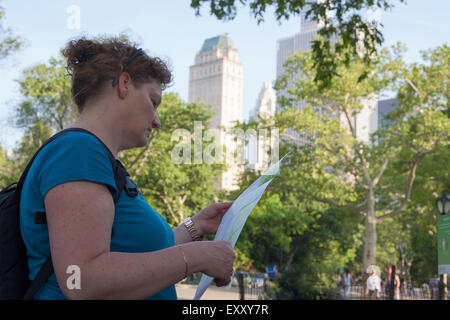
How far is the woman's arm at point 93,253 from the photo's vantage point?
1.17 metres

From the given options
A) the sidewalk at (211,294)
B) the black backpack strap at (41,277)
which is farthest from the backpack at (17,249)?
the sidewalk at (211,294)

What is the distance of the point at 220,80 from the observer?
436 feet

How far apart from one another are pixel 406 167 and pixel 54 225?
83.8ft

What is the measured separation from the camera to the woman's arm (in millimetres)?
1167

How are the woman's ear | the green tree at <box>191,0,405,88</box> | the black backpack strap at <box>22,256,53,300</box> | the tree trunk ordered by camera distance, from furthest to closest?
the tree trunk < the green tree at <box>191,0,405,88</box> < the woman's ear < the black backpack strap at <box>22,256,53,300</box>

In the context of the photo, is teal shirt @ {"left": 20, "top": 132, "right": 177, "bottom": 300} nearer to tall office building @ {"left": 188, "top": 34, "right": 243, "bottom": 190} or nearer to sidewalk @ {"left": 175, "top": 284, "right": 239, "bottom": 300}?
sidewalk @ {"left": 175, "top": 284, "right": 239, "bottom": 300}

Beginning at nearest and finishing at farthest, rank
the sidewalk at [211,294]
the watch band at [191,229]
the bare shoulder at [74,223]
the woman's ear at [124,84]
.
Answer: the bare shoulder at [74,223], the woman's ear at [124,84], the watch band at [191,229], the sidewalk at [211,294]

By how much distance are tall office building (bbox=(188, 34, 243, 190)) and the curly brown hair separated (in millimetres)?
127752

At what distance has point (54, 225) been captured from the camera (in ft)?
3.85

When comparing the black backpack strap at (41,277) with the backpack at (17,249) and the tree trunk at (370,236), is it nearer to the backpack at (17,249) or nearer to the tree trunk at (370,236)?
the backpack at (17,249)

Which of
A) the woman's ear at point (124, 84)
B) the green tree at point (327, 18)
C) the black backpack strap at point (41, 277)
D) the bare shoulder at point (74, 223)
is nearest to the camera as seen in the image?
the bare shoulder at point (74, 223)

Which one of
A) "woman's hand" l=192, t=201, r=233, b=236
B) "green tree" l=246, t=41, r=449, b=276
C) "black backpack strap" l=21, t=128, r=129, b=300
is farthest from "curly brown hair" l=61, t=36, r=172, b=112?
"green tree" l=246, t=41, r=449, b=276

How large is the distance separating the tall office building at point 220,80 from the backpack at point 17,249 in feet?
420
